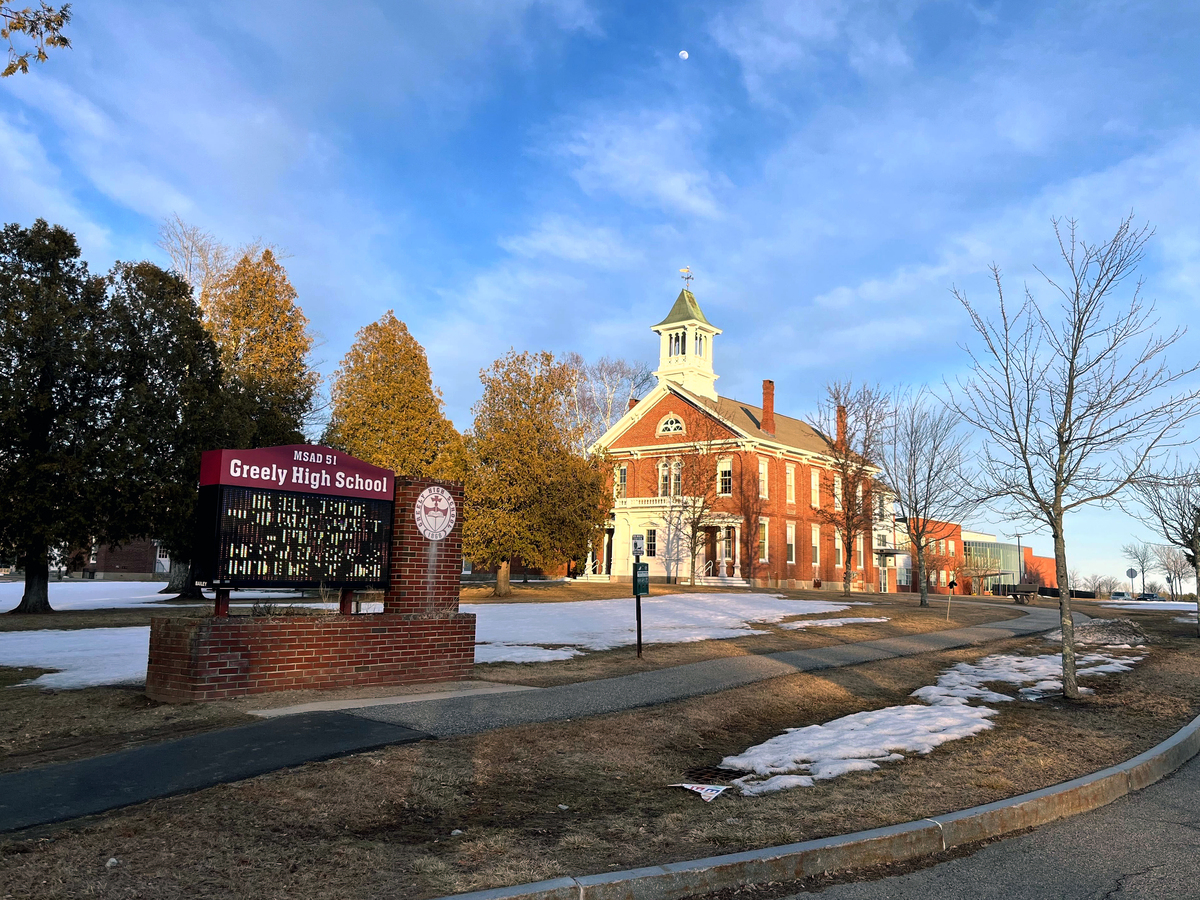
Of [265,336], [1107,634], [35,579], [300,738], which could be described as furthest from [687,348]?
[300,738]

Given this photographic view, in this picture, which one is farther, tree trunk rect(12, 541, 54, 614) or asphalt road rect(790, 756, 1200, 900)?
tree trunk rect(12, 541, 54, 614)

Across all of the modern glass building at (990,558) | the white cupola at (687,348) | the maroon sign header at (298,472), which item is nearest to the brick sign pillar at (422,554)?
the maroon sign header at (298,472)

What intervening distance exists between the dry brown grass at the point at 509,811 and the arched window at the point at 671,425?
37.5 meters

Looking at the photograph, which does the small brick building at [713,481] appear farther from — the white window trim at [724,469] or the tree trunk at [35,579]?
the tree trunk at [35,579]

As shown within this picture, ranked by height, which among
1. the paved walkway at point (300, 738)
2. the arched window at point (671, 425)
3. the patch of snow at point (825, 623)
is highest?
the arched window at point (671, 425)

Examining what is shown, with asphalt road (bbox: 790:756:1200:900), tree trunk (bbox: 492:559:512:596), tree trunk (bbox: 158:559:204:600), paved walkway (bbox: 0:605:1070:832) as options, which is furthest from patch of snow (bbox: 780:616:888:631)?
tree trunk (bbox: 158:559:204:600)

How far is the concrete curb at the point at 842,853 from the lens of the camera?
175 inches

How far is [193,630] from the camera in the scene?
9023mm

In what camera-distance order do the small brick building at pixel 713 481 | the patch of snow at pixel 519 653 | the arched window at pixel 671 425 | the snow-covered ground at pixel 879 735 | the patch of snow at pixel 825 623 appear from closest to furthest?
the snow-covered ground at pixel 879 735
the patch of snow at pixel 519 653
the patch of snow at pixel 825 623
the small brick building at pixel 713 481
the arched window at pixel 671 425

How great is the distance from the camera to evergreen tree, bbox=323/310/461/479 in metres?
34.5

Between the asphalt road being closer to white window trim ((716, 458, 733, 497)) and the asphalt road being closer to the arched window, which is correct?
white window trim ((716, 458, 733, 497))

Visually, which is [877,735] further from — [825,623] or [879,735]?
[825,623]

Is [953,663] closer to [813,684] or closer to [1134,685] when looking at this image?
[1134,685]

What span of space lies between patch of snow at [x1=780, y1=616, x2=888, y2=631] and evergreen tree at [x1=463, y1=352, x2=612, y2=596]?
47.2 ft
